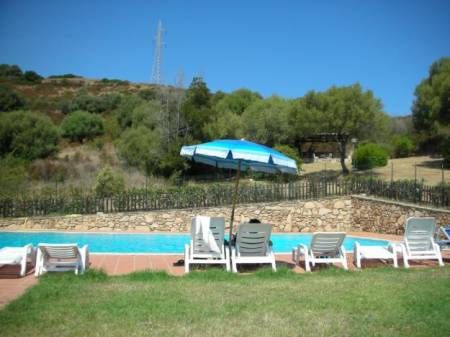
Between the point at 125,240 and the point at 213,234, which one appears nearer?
the point at 213,234

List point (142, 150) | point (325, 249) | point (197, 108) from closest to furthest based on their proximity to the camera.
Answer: point (325, 249)
point (142, 150)
point (197, 108)

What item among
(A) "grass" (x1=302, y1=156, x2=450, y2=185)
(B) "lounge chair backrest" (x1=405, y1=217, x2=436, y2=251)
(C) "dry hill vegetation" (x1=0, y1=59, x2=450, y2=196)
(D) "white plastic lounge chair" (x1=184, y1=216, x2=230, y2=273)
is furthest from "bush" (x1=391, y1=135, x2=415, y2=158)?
(D) "white plastic lounge chair" (x1=184, y1=216, x2=230, y2=273)

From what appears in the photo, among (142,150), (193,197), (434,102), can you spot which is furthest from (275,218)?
(434,102)

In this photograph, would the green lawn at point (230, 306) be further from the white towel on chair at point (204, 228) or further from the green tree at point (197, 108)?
the green tree at point (197, 108)

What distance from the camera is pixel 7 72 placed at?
229 feet

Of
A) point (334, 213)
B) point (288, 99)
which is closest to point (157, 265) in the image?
point (334, 213)

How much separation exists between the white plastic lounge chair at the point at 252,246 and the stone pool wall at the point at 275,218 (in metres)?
8.89

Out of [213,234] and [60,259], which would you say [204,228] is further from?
[60,259]

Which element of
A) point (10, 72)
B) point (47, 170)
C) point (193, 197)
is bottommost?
point (193, 197)

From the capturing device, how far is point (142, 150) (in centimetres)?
2934

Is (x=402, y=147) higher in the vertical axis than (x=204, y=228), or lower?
higher

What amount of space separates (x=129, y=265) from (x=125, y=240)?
6652 mm

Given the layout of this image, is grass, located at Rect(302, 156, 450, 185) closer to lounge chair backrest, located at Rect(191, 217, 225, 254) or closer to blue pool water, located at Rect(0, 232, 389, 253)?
blue pool water, located at Rect(0, 232, 389, 253)

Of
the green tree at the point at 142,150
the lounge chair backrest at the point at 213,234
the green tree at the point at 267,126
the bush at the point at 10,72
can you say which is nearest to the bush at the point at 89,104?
the bush at the point at 10,72
